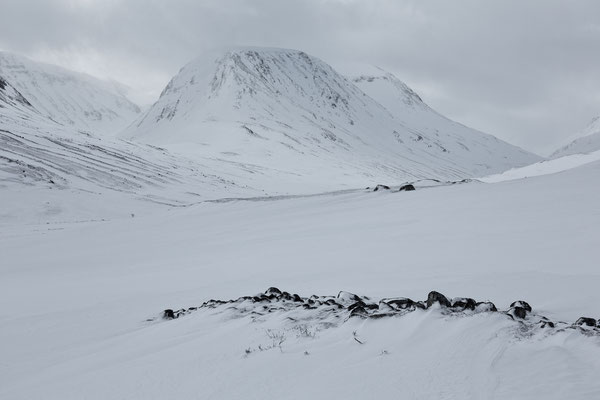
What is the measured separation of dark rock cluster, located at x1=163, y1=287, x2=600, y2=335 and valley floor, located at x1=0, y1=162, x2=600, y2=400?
271 millimetres

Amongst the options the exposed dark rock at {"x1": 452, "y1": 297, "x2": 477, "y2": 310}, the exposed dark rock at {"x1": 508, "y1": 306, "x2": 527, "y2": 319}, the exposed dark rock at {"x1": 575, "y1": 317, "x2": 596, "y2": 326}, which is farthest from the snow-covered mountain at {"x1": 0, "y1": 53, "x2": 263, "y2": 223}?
the exposed dark rock at {"x1": 575, "y1": 317, "x2": 596, "y2": 326}

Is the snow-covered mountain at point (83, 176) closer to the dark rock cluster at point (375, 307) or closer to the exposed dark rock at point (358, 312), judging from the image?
the dark rock cluster at point (375, 307)

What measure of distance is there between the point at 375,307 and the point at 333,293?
8.64ft

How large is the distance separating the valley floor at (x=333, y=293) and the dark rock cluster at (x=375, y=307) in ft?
0.89

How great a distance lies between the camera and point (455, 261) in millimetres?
10703

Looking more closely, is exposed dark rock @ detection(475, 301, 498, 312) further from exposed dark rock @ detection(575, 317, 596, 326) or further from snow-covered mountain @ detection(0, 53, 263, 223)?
snow-covered mountain @ detection(0, 53, 263, 223)

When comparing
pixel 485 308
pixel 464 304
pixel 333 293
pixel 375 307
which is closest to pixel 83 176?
pixel 333 293

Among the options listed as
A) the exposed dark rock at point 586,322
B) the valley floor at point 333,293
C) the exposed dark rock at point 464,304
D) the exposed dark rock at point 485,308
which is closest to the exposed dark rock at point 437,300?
the exposed dark rock at point 464,304

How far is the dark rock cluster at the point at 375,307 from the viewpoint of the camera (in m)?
5.57

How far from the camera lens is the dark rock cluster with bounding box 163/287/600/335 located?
5571 mm

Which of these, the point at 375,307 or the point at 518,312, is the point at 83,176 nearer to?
the point at 375,307

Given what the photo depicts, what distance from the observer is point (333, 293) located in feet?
31.7

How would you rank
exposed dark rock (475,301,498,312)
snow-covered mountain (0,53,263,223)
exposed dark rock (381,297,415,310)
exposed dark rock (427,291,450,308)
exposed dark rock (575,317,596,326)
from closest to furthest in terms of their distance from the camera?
exposed dark rock (575,317,596,326) → exposed dark rock (475,301,498,312) → exposed dark rock (427,291,450,308) → exposed dark rock (381,297,415,310) → snow-covered mountain (0,53,263,223)

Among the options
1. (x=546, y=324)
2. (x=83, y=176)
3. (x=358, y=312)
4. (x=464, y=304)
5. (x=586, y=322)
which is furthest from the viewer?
(x=83, y=176)
